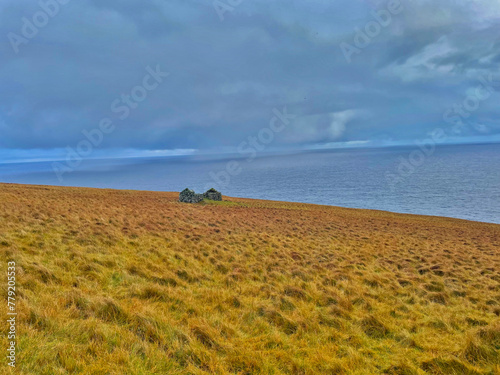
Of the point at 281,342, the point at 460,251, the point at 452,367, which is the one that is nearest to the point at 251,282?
the point at 281,342

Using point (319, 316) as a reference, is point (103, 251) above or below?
above

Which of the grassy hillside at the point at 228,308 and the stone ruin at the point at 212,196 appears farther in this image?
the stone ruin at the point at 212,196

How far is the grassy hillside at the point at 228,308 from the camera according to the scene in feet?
14.3

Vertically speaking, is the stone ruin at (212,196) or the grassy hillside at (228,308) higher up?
the stone ruin at (212,196)

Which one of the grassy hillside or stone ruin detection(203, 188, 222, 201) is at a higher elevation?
stone ruin detection(203, 188, 222, 201)

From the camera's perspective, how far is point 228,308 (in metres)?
6.48

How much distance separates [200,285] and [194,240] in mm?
5385

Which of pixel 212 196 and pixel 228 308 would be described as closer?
pixel 228 308

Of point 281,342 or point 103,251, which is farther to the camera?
point 103,251

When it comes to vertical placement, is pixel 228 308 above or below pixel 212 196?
below

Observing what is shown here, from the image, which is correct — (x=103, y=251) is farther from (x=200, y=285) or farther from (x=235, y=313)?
(x=235, y=313)

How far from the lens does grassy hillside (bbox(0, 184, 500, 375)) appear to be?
4.36 meters

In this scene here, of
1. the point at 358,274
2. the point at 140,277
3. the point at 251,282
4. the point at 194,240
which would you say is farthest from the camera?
the point at 194,240

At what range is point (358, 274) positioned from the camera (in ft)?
33.9
